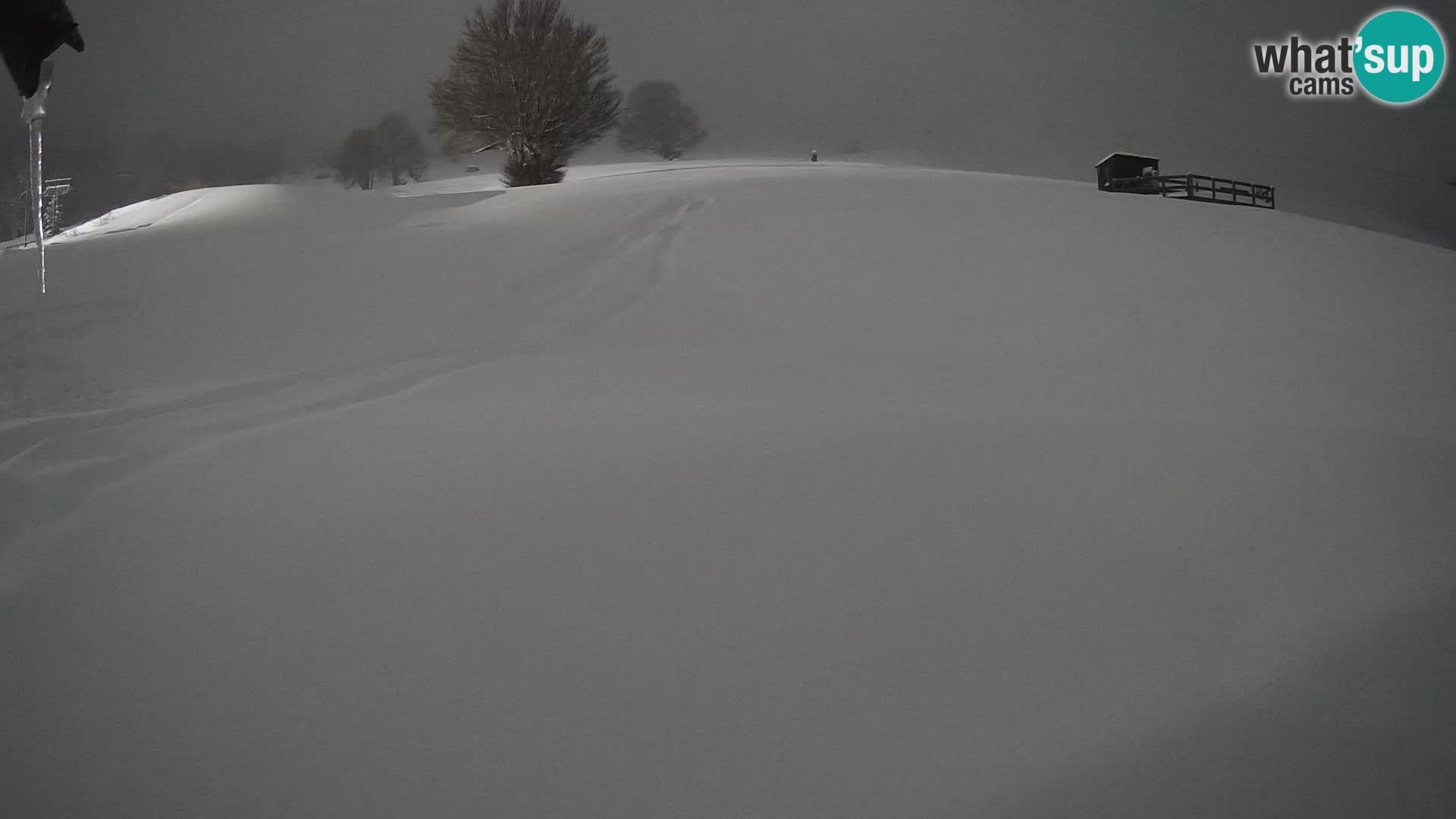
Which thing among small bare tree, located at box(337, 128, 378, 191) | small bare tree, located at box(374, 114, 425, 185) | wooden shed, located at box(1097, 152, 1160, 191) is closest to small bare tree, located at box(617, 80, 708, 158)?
small bare tree, located at box(374, 114, 425, 185)

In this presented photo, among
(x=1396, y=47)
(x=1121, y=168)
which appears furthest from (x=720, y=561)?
(x=1396, y=47)

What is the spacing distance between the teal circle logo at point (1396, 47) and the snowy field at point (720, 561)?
44.6 m

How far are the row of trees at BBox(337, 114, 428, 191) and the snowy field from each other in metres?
40.7

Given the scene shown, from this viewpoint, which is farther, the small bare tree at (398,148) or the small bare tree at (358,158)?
the small bare tree at (398,148)

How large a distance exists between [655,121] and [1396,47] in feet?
133

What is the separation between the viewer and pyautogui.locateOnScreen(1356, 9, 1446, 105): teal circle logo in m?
41.2

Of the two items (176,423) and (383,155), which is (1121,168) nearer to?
(176,423)

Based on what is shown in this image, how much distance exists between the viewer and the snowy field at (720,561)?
2703mm

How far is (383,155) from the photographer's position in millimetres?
46250

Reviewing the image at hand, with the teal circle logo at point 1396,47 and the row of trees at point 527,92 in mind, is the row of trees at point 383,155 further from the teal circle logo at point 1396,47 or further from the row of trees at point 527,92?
the teal circle logo at point 1396,47

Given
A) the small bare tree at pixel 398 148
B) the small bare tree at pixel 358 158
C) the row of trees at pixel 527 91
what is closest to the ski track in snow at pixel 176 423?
the row of trees at pixel 527 91

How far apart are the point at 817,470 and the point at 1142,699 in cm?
215

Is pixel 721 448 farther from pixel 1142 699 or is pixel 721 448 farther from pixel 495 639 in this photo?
pixel 1142 699

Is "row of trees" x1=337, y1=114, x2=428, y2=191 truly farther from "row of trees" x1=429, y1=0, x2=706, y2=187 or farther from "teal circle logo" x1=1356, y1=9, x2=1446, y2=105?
"teal circle logo" x1=1356, y1=9, x2=1446, y2=105
